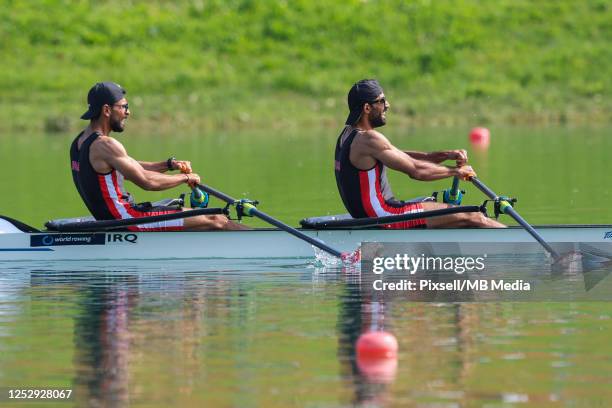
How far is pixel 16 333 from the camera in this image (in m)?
13.3

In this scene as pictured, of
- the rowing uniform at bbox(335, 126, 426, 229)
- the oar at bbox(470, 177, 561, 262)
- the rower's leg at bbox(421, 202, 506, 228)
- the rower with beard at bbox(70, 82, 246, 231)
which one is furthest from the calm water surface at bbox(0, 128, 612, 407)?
the oar at bbox(470, 177, 561, 262)

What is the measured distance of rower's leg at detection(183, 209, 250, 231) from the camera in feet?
57.9

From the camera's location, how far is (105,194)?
17.4 m

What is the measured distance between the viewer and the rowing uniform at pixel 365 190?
17281 mm

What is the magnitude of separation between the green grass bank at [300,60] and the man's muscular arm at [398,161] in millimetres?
25203

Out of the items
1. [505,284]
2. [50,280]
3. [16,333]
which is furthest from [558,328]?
[50,280]

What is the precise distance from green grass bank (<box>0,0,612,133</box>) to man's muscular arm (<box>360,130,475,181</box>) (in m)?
25.2

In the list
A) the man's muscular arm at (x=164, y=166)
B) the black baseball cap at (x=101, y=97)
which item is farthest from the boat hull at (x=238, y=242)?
the black baseball cap at (x=101, y=97)

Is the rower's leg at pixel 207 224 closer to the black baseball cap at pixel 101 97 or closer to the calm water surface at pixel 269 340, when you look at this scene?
the calm water surface at pixel 269 340

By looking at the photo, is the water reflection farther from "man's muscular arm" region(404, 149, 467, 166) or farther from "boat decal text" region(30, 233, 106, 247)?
"man's muscular arm" region(404, 149, 467, 166)

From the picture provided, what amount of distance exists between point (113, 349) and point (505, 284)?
466cm

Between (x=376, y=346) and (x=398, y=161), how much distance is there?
538cm

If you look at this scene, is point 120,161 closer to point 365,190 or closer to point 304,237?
point 304,237

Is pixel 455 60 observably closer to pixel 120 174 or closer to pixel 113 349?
pixel 120 174
